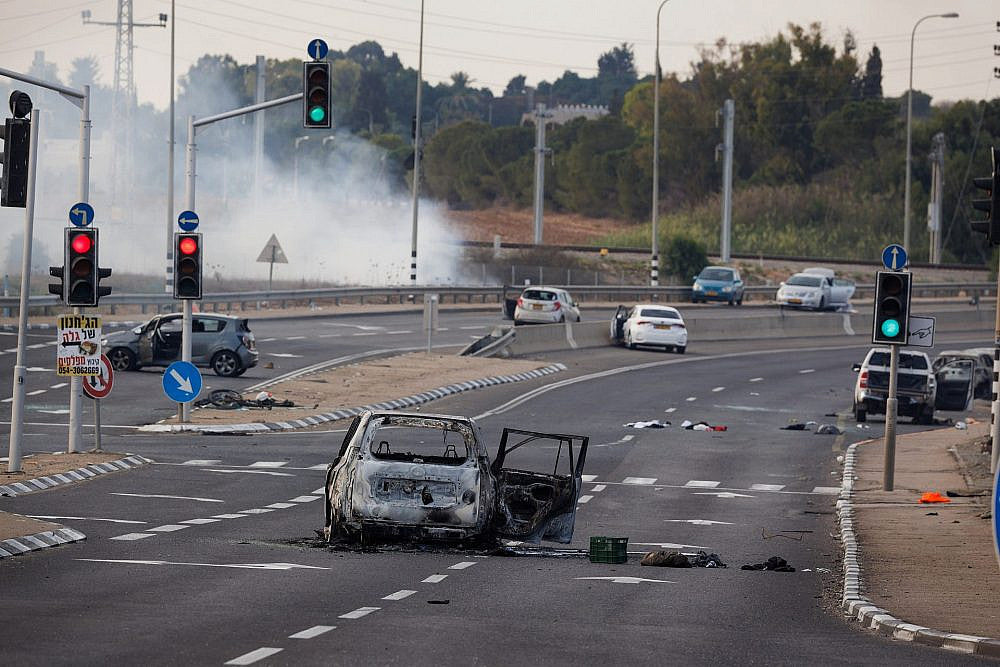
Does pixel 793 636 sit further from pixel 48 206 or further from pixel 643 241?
pixel 643 241

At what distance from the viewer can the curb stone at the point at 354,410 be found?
1212 inches

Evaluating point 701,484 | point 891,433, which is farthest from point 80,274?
point 891,433

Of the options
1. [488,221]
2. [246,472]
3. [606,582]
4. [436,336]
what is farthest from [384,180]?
[606,582]

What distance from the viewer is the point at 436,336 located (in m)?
52.5

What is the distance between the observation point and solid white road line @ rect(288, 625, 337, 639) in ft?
35.8

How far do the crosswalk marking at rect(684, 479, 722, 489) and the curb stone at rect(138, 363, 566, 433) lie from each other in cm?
926

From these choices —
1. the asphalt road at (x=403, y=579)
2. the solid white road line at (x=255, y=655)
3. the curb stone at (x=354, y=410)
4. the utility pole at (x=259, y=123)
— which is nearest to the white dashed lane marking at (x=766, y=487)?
the asphalt road at (x=403, y=579)

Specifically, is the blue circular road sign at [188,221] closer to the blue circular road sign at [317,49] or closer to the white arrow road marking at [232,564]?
the blue circular road sign at [317,49]

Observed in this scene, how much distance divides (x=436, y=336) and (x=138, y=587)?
1545 inches

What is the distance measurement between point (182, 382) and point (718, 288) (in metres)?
47.2

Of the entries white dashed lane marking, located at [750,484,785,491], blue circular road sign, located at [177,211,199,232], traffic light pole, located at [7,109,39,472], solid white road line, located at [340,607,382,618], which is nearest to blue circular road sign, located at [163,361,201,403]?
blue circular road sign, located at [177,211,199,232]

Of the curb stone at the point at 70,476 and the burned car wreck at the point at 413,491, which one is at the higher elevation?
the burned car wreck at the point at 413,491

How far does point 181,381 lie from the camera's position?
28.4 meters

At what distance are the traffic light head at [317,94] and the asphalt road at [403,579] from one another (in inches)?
221
